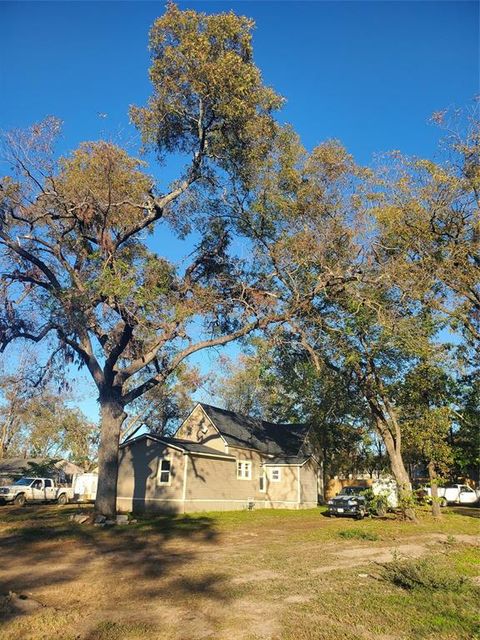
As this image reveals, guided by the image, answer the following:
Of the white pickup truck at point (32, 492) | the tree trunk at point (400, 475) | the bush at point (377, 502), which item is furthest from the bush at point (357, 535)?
the white pickup truck at point (32, 492)

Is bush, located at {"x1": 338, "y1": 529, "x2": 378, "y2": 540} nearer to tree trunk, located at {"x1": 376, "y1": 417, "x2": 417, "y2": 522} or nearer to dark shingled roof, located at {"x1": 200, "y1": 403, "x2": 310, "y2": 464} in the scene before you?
tree trunk, located at {"x1": 376, "y1": 417, "x2": 417, "y2": 522}

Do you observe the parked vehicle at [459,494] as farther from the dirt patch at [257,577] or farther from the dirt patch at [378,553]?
the dirt patch at [257,577]

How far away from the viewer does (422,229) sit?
2133cm

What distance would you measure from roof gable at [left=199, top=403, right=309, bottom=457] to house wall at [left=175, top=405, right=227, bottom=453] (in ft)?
1.33

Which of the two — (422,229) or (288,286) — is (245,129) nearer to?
(288,286)

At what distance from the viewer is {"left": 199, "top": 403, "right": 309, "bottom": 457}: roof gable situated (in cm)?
3284

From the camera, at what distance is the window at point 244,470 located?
31.6 meters

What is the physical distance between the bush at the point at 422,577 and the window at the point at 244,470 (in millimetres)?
22215

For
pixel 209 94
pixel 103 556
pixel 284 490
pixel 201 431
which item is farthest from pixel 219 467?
pixel 209 94

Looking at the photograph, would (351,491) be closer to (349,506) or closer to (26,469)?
(349,506)

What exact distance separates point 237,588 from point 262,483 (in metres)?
26.6

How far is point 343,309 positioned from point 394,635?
1608cm

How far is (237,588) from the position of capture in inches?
323

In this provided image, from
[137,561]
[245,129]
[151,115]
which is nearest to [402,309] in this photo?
[245,129]
